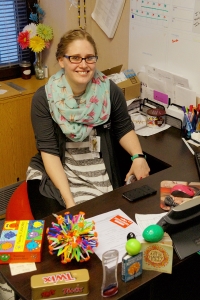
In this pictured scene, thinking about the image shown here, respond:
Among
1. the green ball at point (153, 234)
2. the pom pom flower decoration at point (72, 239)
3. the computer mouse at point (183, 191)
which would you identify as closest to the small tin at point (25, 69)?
the computer mouse at point (183, 191)

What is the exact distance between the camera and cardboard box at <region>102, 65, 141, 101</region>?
8.05 feet

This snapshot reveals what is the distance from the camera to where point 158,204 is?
1.59 m

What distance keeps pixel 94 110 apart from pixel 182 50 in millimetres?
678

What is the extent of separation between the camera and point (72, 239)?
1.27 m

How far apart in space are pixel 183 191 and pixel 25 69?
1716mm

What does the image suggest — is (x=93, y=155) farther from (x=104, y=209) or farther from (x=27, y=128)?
(x=27, y=128)

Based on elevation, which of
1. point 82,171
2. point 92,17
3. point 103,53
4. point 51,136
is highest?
point 92,17

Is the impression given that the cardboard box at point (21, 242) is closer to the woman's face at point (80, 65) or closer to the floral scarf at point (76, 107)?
the floral scarf at point (76, 107)

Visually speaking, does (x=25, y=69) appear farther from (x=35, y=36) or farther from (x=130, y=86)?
(x=130, y=86)

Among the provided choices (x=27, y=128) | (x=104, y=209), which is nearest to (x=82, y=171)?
(x=104, y=209)

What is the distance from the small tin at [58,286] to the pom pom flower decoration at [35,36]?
6.37 ft

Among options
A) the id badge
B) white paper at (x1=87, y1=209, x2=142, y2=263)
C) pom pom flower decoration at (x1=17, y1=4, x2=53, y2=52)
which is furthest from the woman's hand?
pom pom flower decoration at (x1=17, y1=4, x2=53, y2=52)

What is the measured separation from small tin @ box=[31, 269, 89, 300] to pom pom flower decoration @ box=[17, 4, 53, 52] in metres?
1.94

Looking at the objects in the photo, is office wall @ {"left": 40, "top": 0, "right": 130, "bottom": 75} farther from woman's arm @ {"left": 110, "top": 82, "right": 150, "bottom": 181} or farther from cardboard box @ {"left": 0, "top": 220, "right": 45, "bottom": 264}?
cardboard box @ {"left": 0, "top": 220, "right": 45, "bottom": 264}
